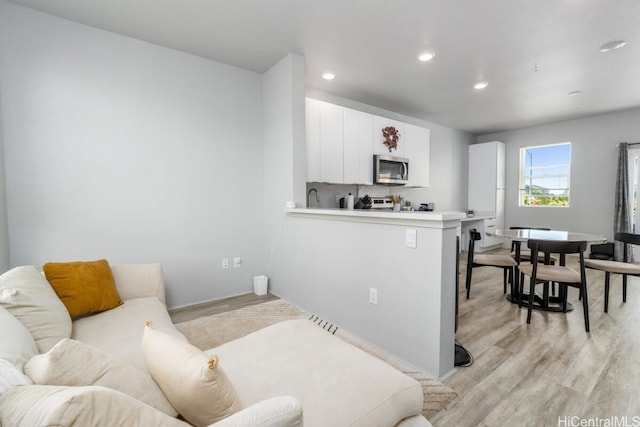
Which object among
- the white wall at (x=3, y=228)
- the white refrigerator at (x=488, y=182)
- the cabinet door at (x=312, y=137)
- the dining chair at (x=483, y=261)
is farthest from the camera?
the white refrigerator at (x=488, y=182)

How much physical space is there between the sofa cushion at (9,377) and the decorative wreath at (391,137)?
4.27 metres

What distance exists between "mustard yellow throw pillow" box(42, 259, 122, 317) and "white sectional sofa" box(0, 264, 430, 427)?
71mm

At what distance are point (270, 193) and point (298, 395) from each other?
269 centimetres

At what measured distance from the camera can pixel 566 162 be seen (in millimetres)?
5770

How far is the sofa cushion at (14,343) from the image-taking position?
88 centimetres

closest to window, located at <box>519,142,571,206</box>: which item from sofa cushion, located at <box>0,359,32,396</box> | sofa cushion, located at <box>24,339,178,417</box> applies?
sofa cushion, located at <box>24,339,178,417</box>

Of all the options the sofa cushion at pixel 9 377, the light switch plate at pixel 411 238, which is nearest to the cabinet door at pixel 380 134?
the light switch plate at pixel 411 238

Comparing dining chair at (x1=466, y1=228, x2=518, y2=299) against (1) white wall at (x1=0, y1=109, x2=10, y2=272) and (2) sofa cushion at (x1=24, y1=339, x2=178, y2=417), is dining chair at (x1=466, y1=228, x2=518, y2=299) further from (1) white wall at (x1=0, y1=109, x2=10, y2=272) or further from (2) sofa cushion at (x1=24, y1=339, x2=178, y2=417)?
(1) white wall at (x1=0, y1=109, x2=10, y2=272)

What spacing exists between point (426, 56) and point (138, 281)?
3.49m

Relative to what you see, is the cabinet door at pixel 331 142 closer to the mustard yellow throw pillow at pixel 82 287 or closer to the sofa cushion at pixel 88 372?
the mustard yellow throw pillow at pixel 82 287

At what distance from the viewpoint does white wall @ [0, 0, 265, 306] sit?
2346 mm

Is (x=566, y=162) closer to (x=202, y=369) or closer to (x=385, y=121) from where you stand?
(x=385, y=121)

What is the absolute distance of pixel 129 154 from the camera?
2.78 meters

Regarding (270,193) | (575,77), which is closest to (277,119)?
(270,193)
